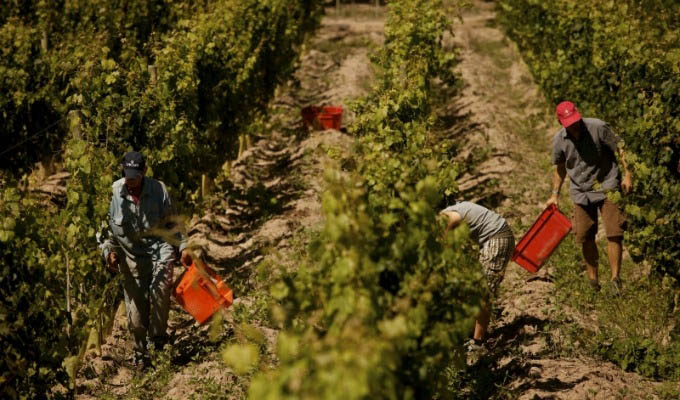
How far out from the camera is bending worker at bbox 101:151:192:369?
16.8ft

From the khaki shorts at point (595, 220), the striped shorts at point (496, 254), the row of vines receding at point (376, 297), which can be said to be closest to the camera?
the row of vines receding at point (376, 297)

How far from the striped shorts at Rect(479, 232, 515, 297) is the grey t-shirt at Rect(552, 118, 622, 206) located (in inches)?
41.7

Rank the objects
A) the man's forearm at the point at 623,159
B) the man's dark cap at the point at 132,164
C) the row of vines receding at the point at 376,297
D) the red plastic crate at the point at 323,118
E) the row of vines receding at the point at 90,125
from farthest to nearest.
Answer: the red plastic crate at the point at 323,118
the man's forearm at the point at 623,159
the man's dark cap at the point at 132,164
the row of vines receding at the point at 90,125
the row of vines receding at the point at 376,297

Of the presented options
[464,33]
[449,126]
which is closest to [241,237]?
[449,126]

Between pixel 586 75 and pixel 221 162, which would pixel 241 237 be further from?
pixel 586 75

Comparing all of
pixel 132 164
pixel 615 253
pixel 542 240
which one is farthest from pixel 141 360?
pixel 615 253

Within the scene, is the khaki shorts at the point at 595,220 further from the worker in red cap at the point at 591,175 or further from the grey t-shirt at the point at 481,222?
the grey t-shirt at the point at 481,222

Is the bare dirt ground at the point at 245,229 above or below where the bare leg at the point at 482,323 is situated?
below

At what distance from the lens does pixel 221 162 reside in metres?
8.93

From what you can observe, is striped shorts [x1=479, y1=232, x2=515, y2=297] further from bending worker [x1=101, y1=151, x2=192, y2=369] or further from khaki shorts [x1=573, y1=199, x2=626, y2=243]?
bending worker [x1=101, y1=151, x2=192, y2=369]

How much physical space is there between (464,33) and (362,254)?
1844cm

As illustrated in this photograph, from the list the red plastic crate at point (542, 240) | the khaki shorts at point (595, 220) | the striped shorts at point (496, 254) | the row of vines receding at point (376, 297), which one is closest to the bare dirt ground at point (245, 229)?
the row of vines receding at point (376, 297)

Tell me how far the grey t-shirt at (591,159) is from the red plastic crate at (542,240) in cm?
36

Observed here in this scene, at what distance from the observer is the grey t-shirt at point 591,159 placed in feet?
19.1
